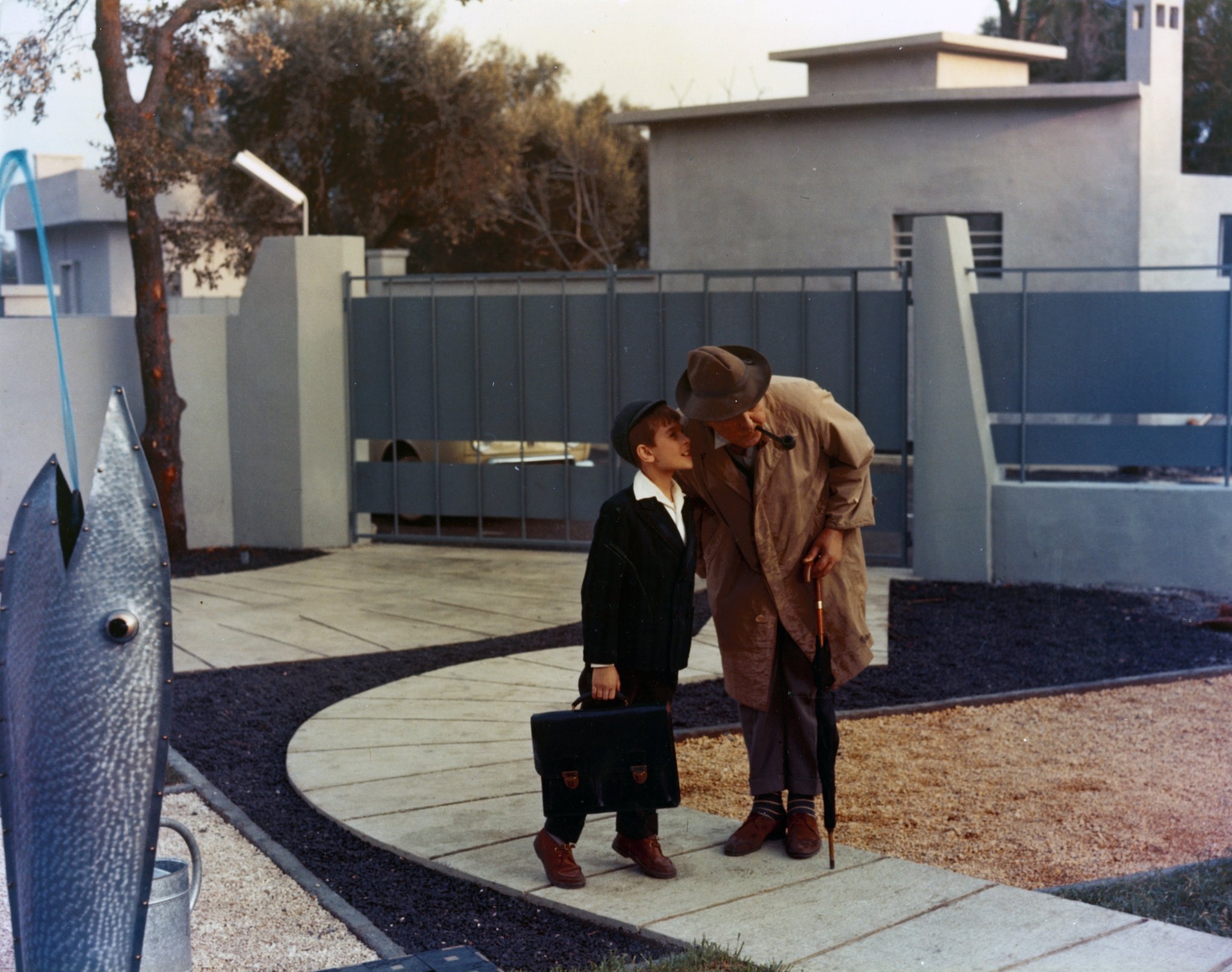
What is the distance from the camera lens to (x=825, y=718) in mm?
Result: 4562

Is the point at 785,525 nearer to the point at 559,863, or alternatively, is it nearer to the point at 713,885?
the point at 713,885

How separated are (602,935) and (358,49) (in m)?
23.7

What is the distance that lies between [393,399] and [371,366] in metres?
A: 0.38

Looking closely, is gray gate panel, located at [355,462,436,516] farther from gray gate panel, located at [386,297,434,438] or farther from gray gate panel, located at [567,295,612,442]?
gray gate panel, located at [567,295,612,442]

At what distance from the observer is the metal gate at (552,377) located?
11242 mm

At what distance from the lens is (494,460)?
12789 millimetres

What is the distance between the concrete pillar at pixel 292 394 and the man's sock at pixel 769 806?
8780 mm

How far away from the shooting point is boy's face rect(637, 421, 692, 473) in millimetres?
4289

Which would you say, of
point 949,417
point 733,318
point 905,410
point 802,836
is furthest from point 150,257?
point 802,836

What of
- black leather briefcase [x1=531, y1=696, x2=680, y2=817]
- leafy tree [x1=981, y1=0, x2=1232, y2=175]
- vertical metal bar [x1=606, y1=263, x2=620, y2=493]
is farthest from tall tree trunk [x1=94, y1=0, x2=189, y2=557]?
leafy tree [x1=981, y1=0, x2=1232, y2=175]

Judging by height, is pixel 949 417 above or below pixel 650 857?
above

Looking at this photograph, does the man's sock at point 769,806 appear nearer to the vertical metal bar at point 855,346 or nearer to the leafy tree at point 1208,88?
the vertical metal bar at point 855,346

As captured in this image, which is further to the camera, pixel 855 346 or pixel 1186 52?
pixel 1186 52

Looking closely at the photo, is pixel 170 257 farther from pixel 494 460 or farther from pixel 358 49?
pixel 494 460
